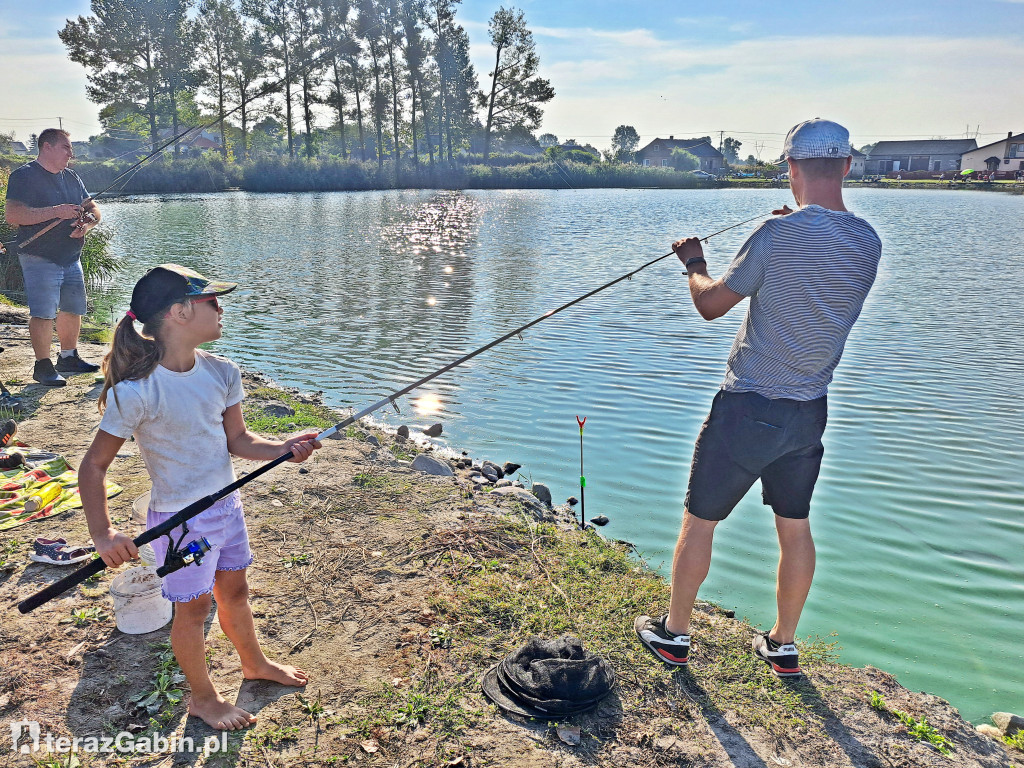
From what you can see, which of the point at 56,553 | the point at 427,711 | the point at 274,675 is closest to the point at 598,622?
the point at 427,711

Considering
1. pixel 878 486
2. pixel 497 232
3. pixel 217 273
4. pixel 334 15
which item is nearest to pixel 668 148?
pixel 334 15

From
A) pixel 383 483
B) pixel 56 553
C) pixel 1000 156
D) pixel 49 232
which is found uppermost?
pixel 1000 156

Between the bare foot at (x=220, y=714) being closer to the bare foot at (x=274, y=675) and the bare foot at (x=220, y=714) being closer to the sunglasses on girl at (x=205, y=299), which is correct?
the bare foot at (x=274, y=675)

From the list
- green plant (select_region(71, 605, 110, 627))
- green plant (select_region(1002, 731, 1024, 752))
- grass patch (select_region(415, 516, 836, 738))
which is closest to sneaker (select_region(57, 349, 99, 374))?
green plant (select_region(71, 605, 110, 627))

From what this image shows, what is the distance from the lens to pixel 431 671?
3.17 metres

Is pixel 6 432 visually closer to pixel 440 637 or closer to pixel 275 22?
pixel 440 637

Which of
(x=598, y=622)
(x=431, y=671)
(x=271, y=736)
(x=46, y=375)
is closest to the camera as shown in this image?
(x=271, y=736)

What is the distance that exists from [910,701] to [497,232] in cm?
2433

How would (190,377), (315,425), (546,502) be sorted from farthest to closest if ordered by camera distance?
(315,425)
(546,502)
(190,377)

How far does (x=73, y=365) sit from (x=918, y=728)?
8034 millimetres

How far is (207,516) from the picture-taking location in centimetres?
267

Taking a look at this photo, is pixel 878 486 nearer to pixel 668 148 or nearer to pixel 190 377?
pixel 190 377

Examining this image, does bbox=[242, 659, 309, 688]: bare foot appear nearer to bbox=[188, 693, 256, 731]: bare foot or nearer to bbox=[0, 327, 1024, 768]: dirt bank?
bbox=[0, 327, 1024, 768]: dirt bank

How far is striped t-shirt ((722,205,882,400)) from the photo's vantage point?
2861 mm
